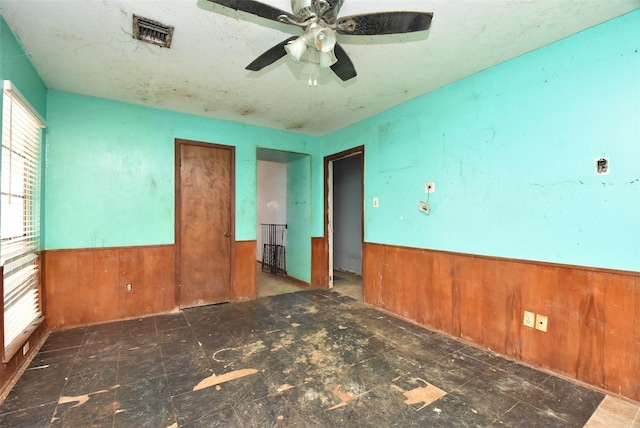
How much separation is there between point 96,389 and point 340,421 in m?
1.68

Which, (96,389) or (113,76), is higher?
(113,76)

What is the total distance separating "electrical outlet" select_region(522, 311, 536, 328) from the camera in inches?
89.5

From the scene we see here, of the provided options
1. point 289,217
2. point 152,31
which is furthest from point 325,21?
point 289,217

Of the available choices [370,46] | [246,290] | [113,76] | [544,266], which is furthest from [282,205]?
[544,266]

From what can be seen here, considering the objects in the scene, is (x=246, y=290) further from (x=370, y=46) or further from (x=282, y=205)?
(x=370, y=46)

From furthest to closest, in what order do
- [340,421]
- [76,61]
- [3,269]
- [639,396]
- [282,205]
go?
[282,205]
[76,61]
[3,269]
[639,396]
[340,421]

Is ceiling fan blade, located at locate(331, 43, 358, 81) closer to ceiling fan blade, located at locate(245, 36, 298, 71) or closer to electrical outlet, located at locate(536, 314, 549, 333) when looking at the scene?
ceiling fan blade, located at locate(245, 36, 298, 71)

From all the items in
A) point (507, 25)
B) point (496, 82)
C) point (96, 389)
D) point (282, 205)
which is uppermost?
point (507, 25)

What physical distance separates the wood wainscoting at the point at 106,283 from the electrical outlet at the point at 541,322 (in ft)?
12.5

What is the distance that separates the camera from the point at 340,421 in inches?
64.6

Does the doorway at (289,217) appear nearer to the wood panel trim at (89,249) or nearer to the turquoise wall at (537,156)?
the wood panel trim at (89,249)

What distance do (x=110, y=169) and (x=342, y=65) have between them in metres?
2.86

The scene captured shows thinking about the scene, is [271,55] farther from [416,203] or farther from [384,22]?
[416,203]

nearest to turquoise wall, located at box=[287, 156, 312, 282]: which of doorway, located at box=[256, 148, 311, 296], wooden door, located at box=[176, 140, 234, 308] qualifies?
doorway, located at box=[256, 148, 311, 296]
